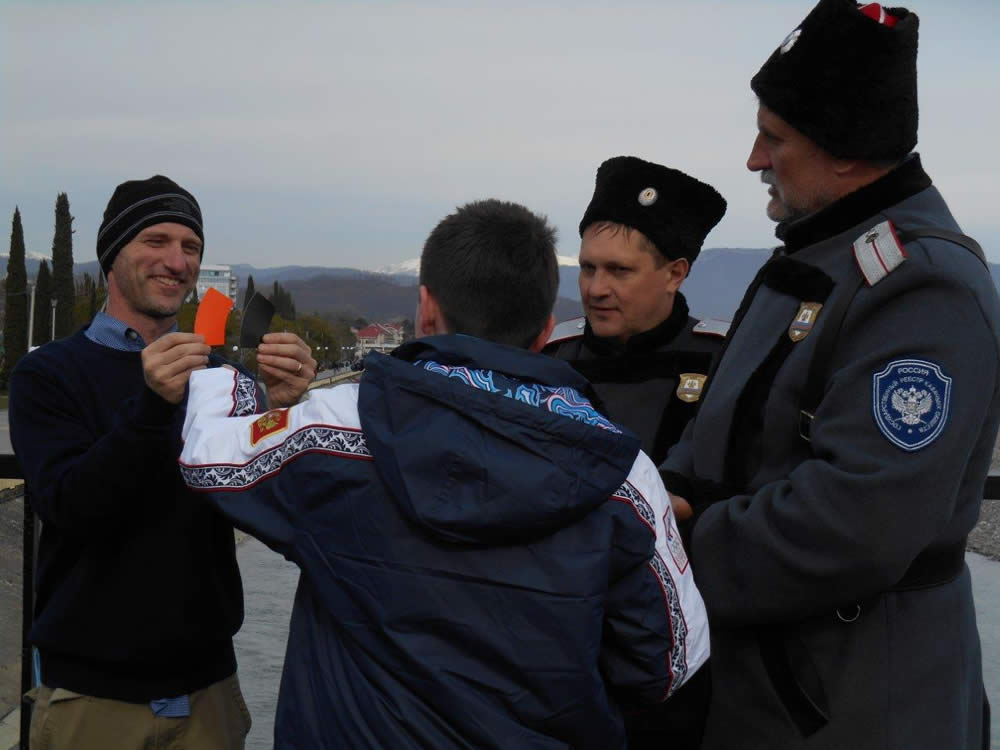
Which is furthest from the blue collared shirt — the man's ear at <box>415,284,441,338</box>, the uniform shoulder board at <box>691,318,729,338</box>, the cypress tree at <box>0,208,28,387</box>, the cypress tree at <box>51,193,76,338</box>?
the cypress tree at <box>51,193,76,338</box>

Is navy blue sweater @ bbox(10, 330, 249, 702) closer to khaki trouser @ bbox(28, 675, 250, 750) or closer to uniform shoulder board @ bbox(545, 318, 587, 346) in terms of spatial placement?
khaki trouser @ bbox(28, 675, 250, 750)

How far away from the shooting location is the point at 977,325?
202cm

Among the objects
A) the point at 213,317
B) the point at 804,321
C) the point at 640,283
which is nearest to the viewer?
the point at 804,321

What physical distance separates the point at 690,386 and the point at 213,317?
147cm

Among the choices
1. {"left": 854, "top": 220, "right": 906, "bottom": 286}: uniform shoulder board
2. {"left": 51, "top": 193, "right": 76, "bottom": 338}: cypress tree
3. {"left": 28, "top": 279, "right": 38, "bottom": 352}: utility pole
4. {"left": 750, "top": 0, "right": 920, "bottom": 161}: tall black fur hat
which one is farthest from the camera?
{"left": 51, "top": 193, "right": 76, "bottom": 338}: cypress tree

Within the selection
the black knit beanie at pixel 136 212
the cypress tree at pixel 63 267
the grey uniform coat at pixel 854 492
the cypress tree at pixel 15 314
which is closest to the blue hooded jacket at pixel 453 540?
the grey uniform coat at pixel 854 492

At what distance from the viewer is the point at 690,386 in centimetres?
330

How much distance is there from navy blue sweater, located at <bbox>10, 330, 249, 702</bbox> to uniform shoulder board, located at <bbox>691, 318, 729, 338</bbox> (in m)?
1.60

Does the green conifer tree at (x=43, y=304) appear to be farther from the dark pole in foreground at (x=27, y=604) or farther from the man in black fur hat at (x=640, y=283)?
the man in black fur hat at (x=640, y=283)

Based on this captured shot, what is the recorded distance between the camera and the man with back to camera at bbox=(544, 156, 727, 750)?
11.1 feet

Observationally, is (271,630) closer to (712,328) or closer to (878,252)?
(712,328)

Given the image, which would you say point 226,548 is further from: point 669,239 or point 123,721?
point 669,239

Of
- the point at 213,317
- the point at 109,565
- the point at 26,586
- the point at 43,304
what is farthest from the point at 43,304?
the point at 213,317

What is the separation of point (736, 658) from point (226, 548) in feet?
3.98
